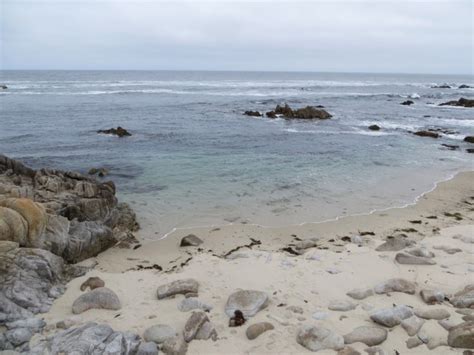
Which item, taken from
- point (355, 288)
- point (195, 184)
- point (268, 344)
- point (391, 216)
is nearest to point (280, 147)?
point (195, 184)

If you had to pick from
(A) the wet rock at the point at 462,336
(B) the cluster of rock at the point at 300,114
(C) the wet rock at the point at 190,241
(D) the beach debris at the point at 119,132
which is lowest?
(C) the wet rock at the point at 190,241

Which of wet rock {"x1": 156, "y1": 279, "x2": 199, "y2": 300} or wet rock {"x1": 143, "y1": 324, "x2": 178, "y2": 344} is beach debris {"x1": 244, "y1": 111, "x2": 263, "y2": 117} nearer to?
wet rock {"x1": 156, "y1": 279, "x2": 199, "y2": 300}

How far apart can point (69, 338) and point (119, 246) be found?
360 cm

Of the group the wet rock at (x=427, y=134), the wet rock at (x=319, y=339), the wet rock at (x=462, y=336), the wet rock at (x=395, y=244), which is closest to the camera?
the wet rock at (x=462, y=336)

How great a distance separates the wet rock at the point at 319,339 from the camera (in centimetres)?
487

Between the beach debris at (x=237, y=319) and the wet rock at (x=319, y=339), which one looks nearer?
the wet rock at (x=319, y=339)

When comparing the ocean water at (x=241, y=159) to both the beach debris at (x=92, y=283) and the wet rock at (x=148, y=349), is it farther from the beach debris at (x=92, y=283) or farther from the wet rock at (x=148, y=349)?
the wet rock at (x=148, y=349)

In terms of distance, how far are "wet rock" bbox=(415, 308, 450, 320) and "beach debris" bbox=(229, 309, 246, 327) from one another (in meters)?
2.43

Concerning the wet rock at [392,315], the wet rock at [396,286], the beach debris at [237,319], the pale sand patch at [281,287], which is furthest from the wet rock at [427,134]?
the beach debris at [237,319]

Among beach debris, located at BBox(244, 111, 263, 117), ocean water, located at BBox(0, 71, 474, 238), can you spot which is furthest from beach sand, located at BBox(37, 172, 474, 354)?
beach debris, located at BBox(244, 111, 263, 117)

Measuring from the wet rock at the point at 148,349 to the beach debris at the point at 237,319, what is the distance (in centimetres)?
105

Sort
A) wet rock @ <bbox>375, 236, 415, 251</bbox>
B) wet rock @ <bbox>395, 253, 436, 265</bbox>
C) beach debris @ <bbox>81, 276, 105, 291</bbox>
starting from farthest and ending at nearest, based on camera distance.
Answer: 1. wet rock @ <bbox>375, 236, 415, 251</bbox>
2. wet rock @ <bbox>395, 253, 436, 265</bbox>
3. beach debris @ <bbox>81, 276, 105, 291</bbox>

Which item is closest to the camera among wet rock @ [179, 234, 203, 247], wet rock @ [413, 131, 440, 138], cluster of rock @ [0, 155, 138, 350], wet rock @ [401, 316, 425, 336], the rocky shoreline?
the rocky shoreline

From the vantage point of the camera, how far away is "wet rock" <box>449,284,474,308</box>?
18.6 feet
